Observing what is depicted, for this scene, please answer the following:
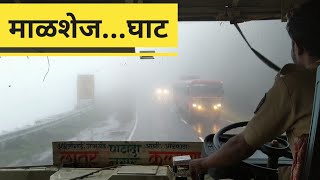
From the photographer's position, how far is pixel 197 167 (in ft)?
6.44

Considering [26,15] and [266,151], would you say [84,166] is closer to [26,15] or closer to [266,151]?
[26,15]

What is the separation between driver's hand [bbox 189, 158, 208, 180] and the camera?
1.92 m

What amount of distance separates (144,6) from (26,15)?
5.43 ft

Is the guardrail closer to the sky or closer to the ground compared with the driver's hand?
closer to the ground

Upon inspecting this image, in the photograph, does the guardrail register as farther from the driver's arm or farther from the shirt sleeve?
the shirt sleeve

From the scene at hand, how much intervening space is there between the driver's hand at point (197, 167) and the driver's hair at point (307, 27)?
0.74 meters
